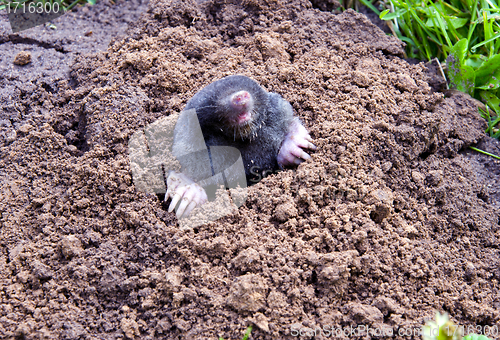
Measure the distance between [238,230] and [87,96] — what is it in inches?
59.2

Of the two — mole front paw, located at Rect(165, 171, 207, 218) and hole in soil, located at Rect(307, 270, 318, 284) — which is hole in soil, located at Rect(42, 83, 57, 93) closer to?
mole front paw, located at Rect(165, 171, 207, 218)

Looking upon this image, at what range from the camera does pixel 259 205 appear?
2248 mm

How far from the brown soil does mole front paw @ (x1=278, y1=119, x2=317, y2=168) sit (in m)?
0.07

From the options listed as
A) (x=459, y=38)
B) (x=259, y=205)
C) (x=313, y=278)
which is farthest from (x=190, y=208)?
(x=459, y=38)

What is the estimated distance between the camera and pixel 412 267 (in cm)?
202

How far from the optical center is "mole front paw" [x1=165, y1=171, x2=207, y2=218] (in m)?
2.32

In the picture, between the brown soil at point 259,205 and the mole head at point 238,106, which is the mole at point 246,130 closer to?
the mole head at point 238,106

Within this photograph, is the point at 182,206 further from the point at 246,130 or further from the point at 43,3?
the point at 43,3

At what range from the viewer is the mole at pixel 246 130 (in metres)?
2.40

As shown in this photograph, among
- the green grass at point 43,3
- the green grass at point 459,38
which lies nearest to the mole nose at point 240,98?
the green grass at point 459,38

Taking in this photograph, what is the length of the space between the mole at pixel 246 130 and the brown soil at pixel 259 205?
0.15 metres

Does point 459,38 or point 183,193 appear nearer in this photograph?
point 183,193

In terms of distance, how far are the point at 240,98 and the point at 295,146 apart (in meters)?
0.50

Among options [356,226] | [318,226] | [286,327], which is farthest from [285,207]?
[286,327]
